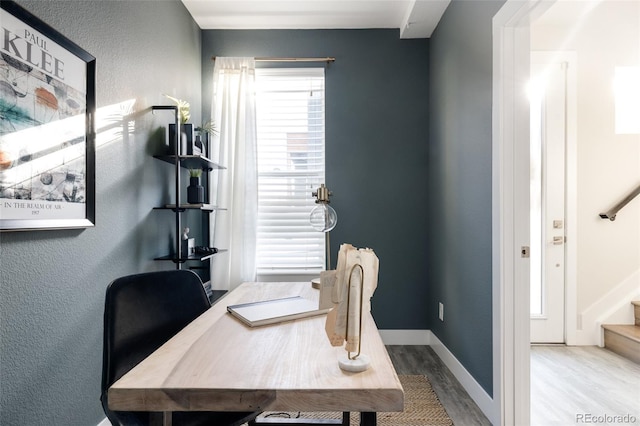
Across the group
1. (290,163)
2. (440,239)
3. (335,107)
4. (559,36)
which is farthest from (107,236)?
(559,36)

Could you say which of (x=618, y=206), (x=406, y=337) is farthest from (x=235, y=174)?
(x=618, y=206)

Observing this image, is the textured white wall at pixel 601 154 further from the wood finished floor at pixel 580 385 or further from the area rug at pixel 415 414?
the area rug at pixel 415 414

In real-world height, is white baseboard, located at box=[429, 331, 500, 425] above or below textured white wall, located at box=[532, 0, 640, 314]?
below

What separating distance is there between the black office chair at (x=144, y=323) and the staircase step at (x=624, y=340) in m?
2.95

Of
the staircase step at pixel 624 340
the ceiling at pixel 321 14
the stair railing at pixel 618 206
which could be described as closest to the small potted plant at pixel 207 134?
the ceiling at pixel 321 14

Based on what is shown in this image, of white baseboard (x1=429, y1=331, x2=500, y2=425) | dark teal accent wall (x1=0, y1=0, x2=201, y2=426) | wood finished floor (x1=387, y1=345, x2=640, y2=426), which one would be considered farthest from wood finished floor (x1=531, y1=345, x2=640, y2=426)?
dark teal accent wall (x1=0, y1=0, x2=201, y2=426)

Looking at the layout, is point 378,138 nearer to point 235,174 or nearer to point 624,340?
point 235,174

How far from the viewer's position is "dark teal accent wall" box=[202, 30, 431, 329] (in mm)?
3031

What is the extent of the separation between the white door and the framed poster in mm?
3231

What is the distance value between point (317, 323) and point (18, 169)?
1.17 m

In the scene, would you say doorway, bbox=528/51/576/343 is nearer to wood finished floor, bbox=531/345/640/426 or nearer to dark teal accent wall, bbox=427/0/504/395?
wood finished floor, bbox=531/345/640/426

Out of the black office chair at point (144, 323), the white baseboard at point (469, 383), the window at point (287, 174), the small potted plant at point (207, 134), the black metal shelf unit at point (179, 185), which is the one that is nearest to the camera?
the black office chair at point (144, 323)

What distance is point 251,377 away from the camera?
78cm

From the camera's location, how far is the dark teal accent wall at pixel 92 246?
125cm
